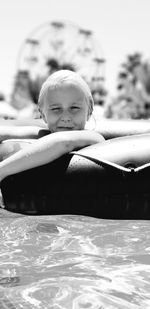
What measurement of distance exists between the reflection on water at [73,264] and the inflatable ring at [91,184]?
0.48ft

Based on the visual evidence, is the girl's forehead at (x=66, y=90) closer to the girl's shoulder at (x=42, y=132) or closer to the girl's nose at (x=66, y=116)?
the girl's nose at (x=66, y=116)

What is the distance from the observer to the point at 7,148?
289 centimetres

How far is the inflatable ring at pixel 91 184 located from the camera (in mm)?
2492

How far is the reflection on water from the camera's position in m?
1.37

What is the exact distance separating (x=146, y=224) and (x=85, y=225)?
282mm

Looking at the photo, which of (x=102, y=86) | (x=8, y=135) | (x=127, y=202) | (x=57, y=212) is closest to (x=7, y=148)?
(x=8, y=135)

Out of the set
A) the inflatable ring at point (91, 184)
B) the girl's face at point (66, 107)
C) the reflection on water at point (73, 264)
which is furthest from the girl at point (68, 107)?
the reflection on water at point (73, 264)

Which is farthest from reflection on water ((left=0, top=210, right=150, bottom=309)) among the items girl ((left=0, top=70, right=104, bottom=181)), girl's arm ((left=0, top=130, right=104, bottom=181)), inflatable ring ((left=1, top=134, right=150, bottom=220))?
girl ((left=0, top=70, right=104, bottom=181))

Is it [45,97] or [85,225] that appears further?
[45,97]

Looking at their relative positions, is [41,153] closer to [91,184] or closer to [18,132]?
[91,184]

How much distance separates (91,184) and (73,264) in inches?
34.7

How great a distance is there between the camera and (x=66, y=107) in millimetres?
2918

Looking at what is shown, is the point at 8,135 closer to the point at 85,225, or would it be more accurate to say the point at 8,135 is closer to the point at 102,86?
the point at 85,225

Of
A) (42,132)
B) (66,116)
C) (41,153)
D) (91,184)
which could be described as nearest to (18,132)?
(42,132)
